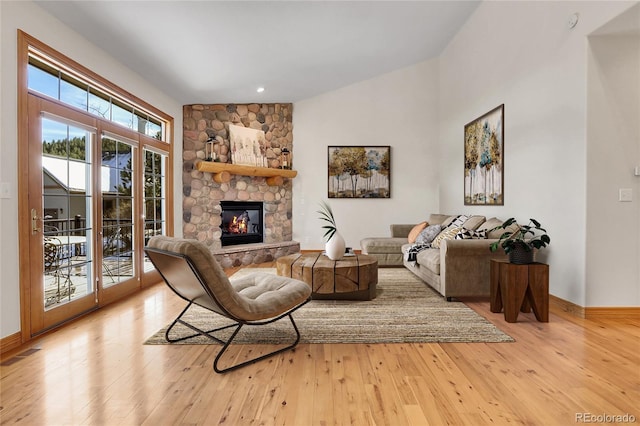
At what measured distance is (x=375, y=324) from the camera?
2912mm

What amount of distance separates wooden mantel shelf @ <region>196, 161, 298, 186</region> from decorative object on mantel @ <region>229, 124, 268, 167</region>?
0.27 meters

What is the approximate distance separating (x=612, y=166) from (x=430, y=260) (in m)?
1.86

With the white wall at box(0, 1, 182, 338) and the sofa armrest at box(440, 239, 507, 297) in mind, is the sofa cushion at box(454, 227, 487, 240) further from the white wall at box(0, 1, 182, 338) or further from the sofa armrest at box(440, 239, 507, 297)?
the white wall at box(0, 1, 182, 338)

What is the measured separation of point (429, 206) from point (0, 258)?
625 centimetres

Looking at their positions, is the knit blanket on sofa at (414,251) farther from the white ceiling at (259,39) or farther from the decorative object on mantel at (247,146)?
the decorative object on mantel at (247,146)

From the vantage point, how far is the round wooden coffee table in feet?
11.1

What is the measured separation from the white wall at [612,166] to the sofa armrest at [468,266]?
2.62 feet

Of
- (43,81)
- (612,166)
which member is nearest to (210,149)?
(43,81)

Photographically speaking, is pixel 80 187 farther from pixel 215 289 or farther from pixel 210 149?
pixel 210 149

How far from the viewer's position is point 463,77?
18.4ft

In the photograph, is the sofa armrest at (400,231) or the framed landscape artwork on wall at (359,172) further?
the framed landscape artwork on wall at (359,172)

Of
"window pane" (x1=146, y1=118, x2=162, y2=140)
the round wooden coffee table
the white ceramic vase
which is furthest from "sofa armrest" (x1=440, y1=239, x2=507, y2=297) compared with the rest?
"window pane" (x1=146, y1=118, x2=162, y2=140)

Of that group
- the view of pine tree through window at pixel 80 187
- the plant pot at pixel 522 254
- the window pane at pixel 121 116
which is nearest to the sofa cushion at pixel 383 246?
the plant pot at pixel 522 254

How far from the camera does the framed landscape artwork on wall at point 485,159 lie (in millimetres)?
4430
